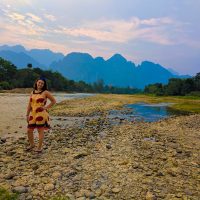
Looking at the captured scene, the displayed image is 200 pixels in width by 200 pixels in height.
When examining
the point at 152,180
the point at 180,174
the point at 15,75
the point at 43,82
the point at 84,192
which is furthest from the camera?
the point at 15,75

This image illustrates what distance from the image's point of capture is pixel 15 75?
523 feet

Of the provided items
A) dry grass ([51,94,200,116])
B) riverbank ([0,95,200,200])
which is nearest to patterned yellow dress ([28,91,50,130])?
riverbank ([0,95,200,200])

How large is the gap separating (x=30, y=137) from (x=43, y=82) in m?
2.64

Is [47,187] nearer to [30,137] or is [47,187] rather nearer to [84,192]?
[84,192]

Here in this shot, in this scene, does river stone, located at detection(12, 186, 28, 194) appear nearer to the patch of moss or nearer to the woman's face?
the patch of moss

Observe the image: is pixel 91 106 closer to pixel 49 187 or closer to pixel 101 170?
pixel 101 170

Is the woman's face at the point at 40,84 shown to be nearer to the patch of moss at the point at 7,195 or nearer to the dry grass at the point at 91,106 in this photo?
Result: the patch of moss at the point at 7,195

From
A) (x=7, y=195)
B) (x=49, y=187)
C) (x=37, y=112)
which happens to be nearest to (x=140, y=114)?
(x=37, y=112)

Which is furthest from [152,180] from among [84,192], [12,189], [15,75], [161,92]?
[15,75]

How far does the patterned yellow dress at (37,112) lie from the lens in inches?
532

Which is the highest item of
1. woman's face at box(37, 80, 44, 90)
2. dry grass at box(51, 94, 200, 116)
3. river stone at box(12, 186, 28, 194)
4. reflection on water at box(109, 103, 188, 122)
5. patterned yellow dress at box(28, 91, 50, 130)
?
woman's face at box(37, 80, 44, 90)

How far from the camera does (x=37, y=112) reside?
13.6 metres

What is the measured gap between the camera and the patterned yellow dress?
532 inches

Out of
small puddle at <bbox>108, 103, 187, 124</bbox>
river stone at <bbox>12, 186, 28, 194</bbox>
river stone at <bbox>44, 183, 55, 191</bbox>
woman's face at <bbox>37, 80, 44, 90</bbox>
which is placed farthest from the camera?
small puddle at <bbox>108, 103, 187, 124</bbox>
